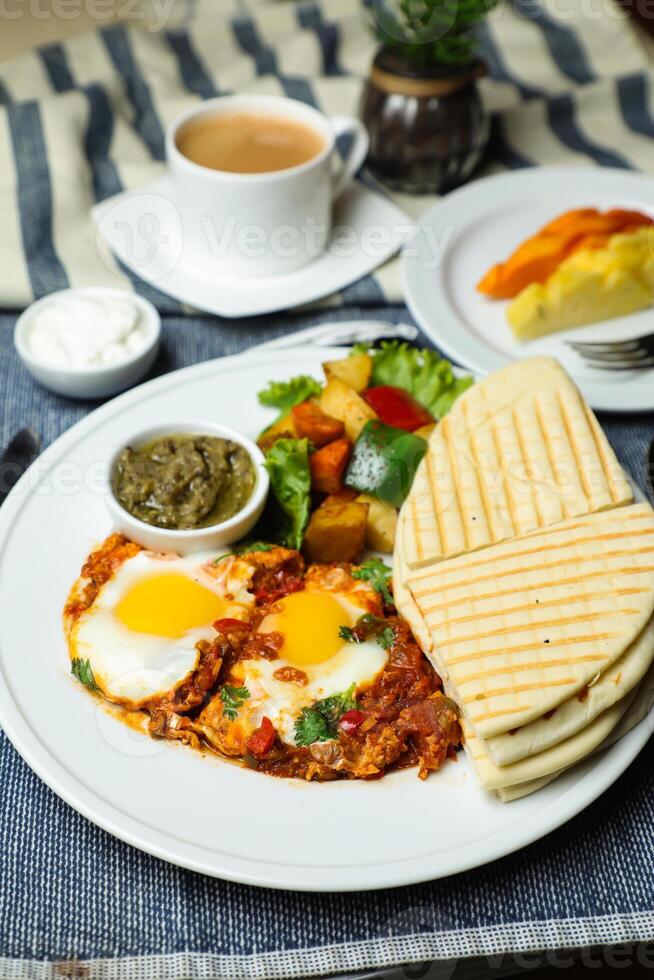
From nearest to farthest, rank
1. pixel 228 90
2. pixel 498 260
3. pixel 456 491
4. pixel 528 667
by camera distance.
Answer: pixel 528 667, pixel 456 491, pixel 498 260, pixel 228 90

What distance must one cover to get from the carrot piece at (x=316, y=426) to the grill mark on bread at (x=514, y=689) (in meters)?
1.29

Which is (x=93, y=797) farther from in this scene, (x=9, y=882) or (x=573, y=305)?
(x=573, y=305)

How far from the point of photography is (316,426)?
368cm

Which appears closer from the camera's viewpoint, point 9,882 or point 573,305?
point 9,882

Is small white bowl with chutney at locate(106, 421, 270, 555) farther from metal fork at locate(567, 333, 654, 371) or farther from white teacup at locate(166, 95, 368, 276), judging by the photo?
metal fork at locate(567, 333, 654, 371)

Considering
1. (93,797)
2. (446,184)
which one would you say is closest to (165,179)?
(446,184)

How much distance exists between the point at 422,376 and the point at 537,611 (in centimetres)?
142

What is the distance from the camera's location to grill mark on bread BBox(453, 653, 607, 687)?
110 inches

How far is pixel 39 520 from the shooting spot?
3.48 m

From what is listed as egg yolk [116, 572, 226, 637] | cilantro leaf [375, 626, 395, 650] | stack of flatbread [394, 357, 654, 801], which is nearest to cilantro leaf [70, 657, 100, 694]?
egg yolk [116, 572, 226, 637]

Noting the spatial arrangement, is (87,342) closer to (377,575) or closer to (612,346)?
(377,575)

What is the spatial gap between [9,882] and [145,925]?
41 centimetres

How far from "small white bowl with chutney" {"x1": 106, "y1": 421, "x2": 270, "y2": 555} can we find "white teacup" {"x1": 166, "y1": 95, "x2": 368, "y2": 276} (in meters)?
1.32

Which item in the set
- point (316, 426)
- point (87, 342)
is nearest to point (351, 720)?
point (316, 426)
